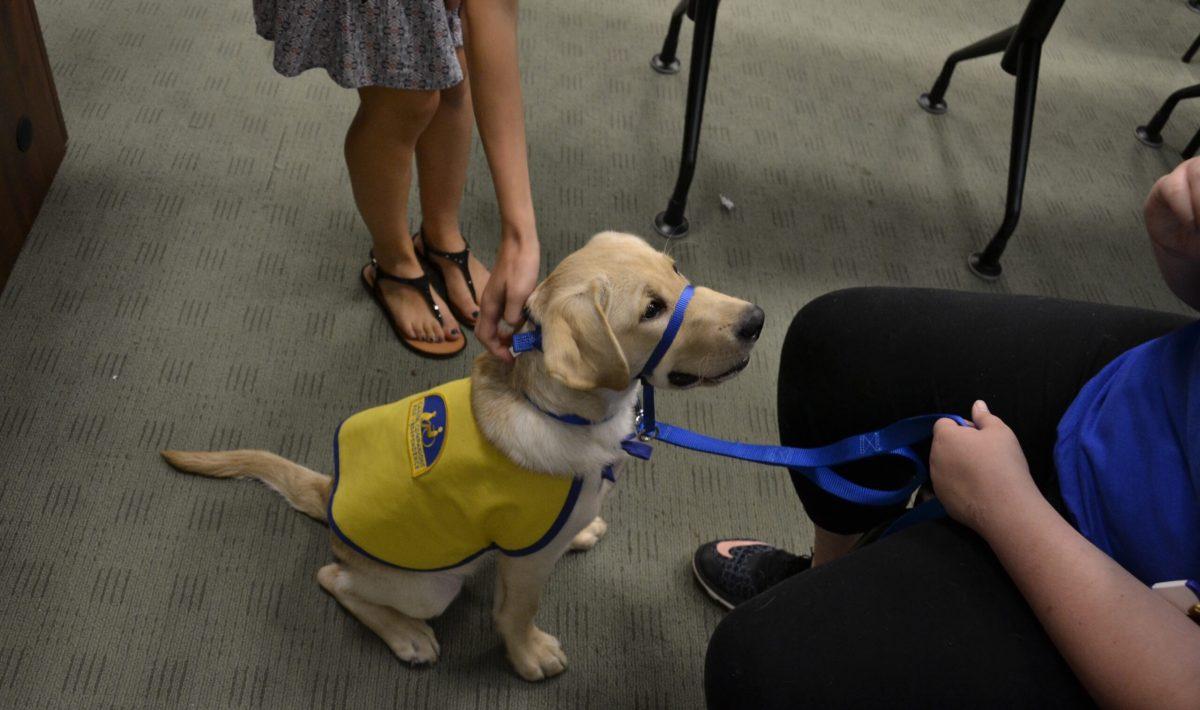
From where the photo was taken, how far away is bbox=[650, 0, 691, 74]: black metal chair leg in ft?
8.72

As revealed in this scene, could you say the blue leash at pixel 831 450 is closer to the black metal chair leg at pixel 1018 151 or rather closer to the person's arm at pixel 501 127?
the person's arm at pixel 501 127

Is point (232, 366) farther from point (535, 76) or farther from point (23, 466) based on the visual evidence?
point (535, 76)

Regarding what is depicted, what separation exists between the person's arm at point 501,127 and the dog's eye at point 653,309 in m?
0.19

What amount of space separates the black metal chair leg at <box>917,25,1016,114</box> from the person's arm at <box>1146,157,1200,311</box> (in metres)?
1.69

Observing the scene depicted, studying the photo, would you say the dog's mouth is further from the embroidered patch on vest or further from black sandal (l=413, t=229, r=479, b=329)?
black sandal (l=413, t=229, r=479, b=329)

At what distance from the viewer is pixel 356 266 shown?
2.11m

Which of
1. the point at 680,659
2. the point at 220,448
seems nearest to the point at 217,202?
the point at 220,448

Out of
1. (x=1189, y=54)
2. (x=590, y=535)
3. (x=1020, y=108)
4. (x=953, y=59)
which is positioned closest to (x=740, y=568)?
(x=590, y=535)

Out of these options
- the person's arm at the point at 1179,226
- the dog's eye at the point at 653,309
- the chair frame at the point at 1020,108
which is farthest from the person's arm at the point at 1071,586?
the chair frame at the point at 1020,108

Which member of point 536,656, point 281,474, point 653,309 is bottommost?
point 536,656

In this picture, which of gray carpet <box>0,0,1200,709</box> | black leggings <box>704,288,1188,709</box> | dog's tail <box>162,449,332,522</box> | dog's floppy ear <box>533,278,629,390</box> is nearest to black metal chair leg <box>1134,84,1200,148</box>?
gray carpet <box>0,0,1200,709</box>

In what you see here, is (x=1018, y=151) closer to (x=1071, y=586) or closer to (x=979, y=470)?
(x=979, y=470)

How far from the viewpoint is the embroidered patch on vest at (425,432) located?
1.23m

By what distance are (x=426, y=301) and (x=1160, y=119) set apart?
241 centimetres
